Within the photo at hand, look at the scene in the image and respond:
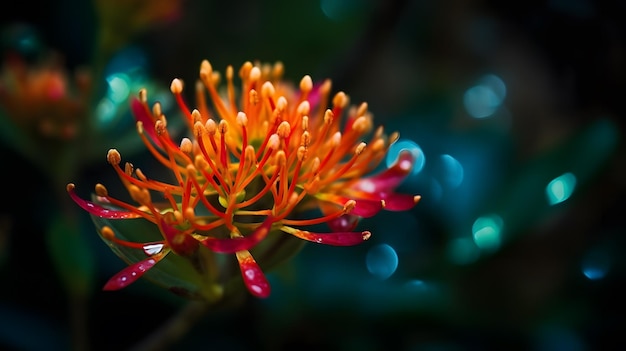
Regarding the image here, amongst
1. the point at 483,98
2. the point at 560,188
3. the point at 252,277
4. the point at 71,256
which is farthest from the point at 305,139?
the point at 483,98

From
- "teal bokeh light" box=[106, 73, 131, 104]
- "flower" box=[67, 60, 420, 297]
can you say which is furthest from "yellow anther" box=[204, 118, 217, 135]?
"teal bokeh light" box=[106, 73, 131, 104]

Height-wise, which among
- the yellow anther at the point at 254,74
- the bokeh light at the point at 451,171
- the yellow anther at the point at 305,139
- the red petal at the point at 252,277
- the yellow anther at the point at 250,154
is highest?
the bokeh light at the point at 451,171

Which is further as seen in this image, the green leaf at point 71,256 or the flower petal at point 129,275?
the green leaf at point 71,256

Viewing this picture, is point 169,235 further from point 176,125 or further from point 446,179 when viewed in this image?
point 446,179

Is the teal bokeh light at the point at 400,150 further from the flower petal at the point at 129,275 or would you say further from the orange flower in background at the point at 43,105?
the flower petal at the point at 129,275

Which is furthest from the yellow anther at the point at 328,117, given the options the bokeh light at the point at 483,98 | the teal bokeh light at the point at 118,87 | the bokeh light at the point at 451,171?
the bokeh light at the point at 483,98

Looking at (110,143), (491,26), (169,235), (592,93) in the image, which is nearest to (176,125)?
(110,143)

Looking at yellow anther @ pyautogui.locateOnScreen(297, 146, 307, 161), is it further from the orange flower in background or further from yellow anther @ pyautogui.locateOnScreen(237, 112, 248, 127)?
the orange flower in background
